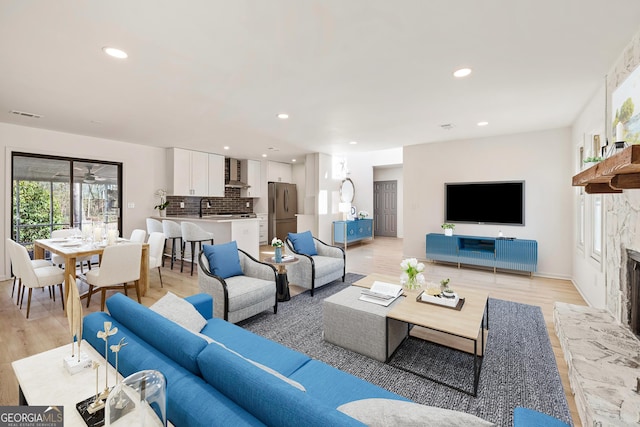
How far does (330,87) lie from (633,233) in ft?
9.77

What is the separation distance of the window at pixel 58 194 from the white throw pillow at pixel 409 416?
5.00 meters

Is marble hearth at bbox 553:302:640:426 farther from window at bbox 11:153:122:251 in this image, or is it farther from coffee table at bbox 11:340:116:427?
window at bbox 11:153:122:251

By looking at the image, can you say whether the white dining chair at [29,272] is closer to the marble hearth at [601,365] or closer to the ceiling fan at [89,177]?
the ceiling fan at [89,177]

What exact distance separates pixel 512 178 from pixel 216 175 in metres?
6.64

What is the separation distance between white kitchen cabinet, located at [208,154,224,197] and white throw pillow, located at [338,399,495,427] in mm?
7110

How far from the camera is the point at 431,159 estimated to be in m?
6.00

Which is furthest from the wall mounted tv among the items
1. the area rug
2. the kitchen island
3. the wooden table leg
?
the wooden table leg

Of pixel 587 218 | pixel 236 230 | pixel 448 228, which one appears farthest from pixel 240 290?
pixel 587 218

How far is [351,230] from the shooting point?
8086 millimetres

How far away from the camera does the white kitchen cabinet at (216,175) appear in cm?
727

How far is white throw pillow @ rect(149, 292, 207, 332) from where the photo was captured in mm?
1707

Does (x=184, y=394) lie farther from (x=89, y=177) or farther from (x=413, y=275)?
(x=89, y=177)

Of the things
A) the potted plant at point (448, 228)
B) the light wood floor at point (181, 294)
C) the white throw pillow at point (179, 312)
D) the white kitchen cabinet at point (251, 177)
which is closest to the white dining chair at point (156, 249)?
the light wood floor at point (181, 294)

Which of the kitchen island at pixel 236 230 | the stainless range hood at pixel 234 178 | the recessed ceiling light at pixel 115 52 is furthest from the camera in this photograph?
the stainless range hood at pixel 234 178
